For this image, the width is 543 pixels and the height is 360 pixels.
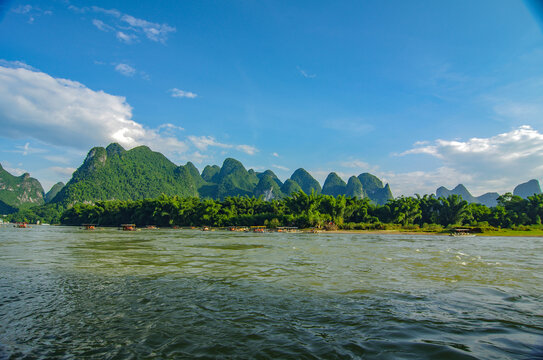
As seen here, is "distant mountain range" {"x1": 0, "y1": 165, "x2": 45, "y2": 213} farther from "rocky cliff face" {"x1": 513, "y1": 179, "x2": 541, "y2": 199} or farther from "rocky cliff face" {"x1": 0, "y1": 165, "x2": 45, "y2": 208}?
"rocky cliff face" {"x1": 513, "y1": 179, "x2": 541, "y2": 199}

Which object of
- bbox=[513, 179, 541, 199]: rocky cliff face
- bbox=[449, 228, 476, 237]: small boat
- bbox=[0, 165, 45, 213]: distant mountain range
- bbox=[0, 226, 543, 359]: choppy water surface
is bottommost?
bbox=[449, 228, 476, 237]: small boat

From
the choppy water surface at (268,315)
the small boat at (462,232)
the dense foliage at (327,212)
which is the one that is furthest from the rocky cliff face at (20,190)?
the choppy water surface at (268,315)

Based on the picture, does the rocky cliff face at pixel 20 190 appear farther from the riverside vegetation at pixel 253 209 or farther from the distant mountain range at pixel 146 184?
the riverside vegetation at pixel 253 209

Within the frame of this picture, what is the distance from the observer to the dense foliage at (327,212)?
53406mm

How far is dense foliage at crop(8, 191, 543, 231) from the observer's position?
53406mm

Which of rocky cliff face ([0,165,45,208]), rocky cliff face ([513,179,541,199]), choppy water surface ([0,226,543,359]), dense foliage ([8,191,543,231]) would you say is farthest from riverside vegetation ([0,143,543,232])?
rocky cliff face ([513,179,541,199])

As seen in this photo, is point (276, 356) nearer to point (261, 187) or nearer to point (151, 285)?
point (151, 285)

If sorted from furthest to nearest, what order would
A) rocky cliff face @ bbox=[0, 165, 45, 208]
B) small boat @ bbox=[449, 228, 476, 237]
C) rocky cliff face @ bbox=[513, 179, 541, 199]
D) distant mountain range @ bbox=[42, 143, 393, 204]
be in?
rocky cliff face @ bbox=[0, 165, 45, 208], rocky cliff face @ bbox=[513, 179, 541, 199], distant mountain range @ bbox=[42, 143, 393, 204], small boat @ bbox=[449, 228, 476, 237]

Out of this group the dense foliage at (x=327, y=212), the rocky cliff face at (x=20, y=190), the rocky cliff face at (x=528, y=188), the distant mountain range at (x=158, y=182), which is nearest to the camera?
the dense foliage at (x=327, y=212)

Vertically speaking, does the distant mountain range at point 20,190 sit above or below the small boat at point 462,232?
above

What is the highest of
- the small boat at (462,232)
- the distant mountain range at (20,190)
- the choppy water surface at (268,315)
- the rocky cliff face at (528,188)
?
the rocky cliff face at (528,188)

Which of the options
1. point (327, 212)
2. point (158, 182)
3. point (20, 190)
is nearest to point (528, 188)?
point (327, 212)

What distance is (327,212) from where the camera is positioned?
6069cm

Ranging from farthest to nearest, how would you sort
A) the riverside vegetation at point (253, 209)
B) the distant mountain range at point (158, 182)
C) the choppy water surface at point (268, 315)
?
1. the distant mountain range at point (158, 182)
2. the riverside vegetation at point (253, 209)
3. the choppy water surface at point (268, 315)
